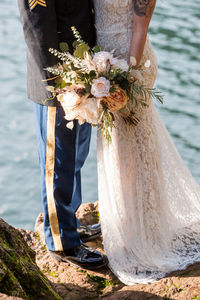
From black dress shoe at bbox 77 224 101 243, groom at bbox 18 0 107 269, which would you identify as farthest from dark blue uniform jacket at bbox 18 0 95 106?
black dress shoe at bbox 77 224 101 243

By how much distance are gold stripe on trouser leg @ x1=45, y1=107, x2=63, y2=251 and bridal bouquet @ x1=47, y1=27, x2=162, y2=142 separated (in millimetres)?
306

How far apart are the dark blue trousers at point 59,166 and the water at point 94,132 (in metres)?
2.38

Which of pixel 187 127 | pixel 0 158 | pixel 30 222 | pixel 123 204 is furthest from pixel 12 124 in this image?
pixel 123 204

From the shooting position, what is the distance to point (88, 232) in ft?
12.3

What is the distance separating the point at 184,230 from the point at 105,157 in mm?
722

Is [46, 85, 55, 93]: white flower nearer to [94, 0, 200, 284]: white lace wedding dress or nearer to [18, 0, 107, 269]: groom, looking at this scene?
[18, 0, 107, 269]: groom

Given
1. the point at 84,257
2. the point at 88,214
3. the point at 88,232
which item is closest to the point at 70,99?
the point at 84,257

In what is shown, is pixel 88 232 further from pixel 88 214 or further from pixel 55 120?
pixel 55 120

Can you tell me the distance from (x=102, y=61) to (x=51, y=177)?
86 centimetres

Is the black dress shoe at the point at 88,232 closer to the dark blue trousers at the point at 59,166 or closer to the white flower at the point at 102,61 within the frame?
the dark blue trousers at the point at 59,166

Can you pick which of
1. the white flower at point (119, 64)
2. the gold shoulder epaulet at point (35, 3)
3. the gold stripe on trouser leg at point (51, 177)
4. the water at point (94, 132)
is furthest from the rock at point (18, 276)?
the water at point (94, 132)

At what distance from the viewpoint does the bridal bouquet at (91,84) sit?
274 cm

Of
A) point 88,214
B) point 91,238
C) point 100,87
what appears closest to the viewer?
point 100,87

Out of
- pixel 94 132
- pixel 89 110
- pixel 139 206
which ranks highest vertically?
pixel 89 110
